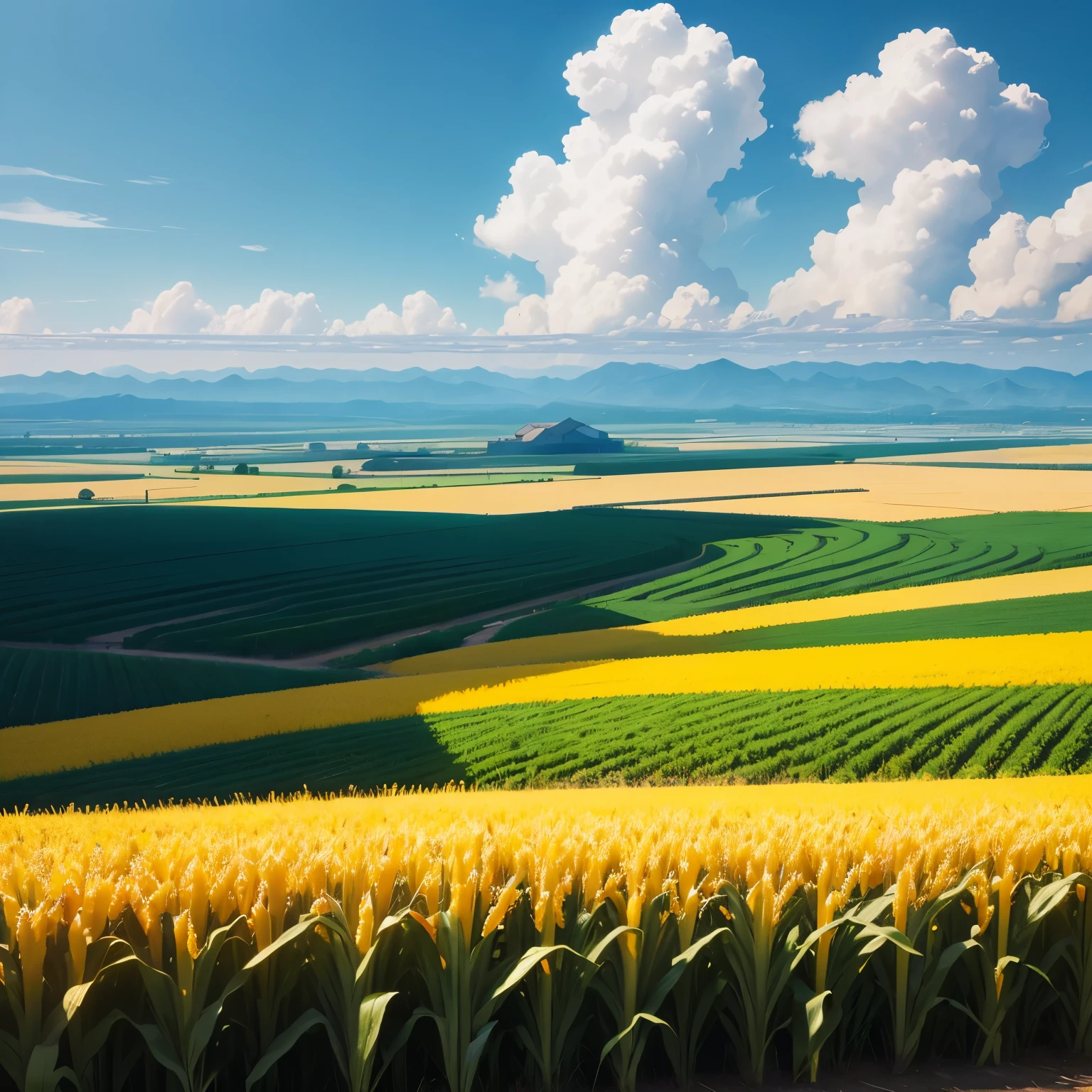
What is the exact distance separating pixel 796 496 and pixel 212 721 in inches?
3129

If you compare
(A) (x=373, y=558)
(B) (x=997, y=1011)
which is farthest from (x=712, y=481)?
(B) (x=997, y=1011)

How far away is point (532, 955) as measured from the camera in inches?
208

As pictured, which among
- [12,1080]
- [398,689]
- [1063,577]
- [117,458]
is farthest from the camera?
[117,458]

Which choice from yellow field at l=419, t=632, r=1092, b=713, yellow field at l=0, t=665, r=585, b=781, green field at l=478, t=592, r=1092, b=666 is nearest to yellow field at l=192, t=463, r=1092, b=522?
green field at l=478, t=592, r=1092, b=666

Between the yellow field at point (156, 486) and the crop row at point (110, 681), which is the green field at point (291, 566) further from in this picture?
the yellow field at point (156, 486)

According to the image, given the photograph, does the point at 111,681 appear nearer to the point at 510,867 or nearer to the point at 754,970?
the point at 510,867

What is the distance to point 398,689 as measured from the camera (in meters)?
28.5

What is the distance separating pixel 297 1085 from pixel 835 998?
308 centimetres

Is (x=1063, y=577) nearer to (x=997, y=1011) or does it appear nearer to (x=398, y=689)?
(x=398, y=689)

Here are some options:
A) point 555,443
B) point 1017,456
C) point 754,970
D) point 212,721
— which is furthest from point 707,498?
point 754,970

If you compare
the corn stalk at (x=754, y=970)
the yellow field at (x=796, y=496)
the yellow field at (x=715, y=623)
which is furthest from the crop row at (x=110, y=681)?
the yellow field at (x=796, y=496)

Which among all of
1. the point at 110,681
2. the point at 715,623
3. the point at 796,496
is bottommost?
the point at 110,681

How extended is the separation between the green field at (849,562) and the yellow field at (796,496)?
9.30m

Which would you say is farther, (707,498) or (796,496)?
(707,498)
